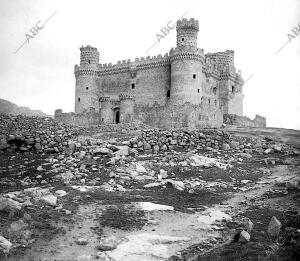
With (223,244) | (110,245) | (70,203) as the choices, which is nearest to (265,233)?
(223,244)

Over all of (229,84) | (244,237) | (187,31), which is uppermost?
(187,31)

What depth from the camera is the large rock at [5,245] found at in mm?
8719

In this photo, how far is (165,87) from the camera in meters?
46.5

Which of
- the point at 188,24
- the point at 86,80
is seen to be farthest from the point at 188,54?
the point at 86,80

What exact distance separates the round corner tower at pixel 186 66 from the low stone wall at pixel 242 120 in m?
4.10

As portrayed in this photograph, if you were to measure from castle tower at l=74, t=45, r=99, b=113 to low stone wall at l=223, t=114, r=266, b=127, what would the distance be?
15.3 m

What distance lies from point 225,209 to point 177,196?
178cm

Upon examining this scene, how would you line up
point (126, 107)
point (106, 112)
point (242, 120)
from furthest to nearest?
1. point (242, 120)
2. point (106, 112)
3. point (126, 107)

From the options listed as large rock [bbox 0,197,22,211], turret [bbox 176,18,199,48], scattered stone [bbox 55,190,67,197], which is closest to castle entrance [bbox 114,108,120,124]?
turret [bbox 176,18,199,48]

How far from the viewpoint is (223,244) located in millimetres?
9578

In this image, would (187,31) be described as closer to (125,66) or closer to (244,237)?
(125,66)

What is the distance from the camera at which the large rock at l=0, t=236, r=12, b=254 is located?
28.6 ft

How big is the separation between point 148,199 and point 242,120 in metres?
36.0

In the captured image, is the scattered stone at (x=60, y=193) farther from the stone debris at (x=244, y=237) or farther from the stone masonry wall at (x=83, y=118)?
the stone masonry wall at (x=83, y=118)
